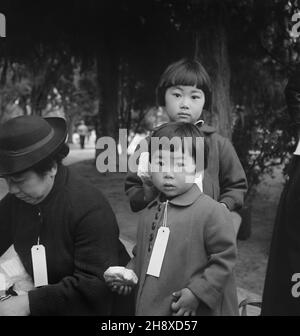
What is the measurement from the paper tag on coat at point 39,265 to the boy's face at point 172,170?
21.7 inches

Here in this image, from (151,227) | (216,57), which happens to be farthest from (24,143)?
(216,57)

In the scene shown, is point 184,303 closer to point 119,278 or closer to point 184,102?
point 119,278

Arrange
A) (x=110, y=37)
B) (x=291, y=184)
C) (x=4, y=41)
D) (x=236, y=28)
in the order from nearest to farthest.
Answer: (x=291, y=184)
(x=236, y=28)
(x=4, y=41)
(x=110, y=37)

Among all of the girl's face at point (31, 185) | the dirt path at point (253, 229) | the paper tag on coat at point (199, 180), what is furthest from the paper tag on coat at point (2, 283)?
the dirt path at point (253, 229)

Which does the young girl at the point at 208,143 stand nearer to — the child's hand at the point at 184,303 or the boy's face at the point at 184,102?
the boy's face at the point at 184,102

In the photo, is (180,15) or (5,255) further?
(180,15)

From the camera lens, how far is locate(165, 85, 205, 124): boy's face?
2314 millimetres

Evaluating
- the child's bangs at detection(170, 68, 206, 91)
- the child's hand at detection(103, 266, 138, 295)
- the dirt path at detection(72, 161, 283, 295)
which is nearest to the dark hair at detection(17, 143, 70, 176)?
the child's hand at detection(103, 266, 138, 295)

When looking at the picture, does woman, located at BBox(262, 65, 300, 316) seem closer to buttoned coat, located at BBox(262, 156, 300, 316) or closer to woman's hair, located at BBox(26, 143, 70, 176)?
buttoned coat, located at BBox(262, 156, 300, 316)

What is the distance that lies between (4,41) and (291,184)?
8.16m

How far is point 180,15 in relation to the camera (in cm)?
727

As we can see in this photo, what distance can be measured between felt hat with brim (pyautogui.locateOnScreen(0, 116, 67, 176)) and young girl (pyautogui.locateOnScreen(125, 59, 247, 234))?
0.59 metres
